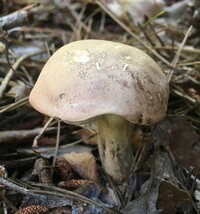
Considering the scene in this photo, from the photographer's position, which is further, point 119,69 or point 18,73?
point 18,73

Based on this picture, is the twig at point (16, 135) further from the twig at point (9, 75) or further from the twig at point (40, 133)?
the twig at point (9, 75)

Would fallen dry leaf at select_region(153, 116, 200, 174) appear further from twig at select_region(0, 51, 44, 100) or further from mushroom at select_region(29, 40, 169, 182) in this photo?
twig at select_region(0, 51, 44, 100)

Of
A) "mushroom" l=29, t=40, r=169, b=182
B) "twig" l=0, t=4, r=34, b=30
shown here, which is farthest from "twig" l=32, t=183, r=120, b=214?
"twig" l=0, t=4, r=34, b=30

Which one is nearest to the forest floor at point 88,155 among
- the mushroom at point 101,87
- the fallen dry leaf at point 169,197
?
the fallen dry leaf at point 169,197

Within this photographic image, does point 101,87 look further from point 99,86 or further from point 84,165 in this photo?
point 84,165

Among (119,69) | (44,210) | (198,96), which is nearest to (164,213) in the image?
(44,210)

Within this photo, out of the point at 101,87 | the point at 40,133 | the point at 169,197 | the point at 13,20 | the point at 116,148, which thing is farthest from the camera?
the point at 13,20

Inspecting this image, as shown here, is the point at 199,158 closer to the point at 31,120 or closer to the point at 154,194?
the point at 154,194

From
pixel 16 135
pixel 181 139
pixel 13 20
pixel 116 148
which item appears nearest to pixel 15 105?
pixel 16 135
